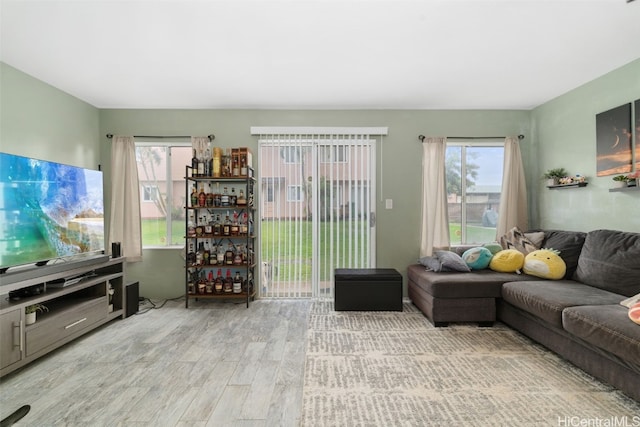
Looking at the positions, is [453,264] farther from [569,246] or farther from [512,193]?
[512,193]

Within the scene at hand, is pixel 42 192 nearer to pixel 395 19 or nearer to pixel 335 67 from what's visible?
pixel 335 67

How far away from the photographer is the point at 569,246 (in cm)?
320

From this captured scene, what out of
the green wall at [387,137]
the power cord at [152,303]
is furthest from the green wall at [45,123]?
the power cord at [152,303]

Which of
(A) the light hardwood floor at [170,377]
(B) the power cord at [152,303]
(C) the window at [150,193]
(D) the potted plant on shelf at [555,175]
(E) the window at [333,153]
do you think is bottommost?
(A) the light hardwood floor at [170,377]

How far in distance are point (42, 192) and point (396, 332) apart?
339 centimetres

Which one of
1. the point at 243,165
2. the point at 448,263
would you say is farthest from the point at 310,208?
the point at 448,263

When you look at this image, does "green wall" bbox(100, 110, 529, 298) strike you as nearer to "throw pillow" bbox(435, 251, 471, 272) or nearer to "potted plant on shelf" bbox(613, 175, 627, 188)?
"throw pillow" bbox(435, 251, 471, 272)

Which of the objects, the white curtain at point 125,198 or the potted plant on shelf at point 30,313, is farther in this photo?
the white curtain at point 125,198

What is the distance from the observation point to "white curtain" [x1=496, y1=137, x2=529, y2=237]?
3982 millimetres

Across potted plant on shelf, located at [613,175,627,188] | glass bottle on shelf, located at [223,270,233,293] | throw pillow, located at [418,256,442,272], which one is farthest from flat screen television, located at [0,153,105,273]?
potted plant on shelf, located at [613,175,627,188]

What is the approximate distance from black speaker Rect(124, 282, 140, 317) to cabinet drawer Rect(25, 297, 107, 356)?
0.31 meters

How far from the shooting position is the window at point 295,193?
4055mm

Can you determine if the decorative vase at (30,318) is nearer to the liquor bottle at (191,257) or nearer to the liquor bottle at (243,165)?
the liquor bottle at (191,257)

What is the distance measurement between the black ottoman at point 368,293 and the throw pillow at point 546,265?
132cm
